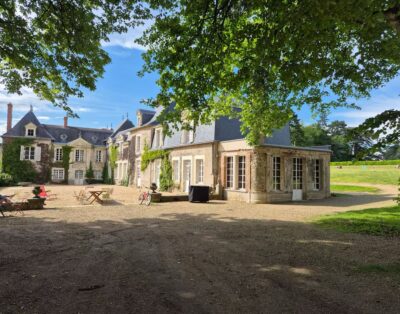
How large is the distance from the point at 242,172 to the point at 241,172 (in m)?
0.10

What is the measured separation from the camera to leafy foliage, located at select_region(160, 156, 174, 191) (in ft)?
73.1

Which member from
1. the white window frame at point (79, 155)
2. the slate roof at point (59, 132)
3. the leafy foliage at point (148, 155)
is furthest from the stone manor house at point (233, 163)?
the slate roof at point (59, 132)

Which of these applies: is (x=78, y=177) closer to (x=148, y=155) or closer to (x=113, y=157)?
(x=113, y=157)

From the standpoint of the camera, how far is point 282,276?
462cm

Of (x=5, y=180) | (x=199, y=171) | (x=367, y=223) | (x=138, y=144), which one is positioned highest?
(x=138, y=144)

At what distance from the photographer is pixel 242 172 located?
17062 millimetres

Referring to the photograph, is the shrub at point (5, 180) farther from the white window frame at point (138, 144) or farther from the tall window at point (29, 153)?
the white window frame at point (138, 144)

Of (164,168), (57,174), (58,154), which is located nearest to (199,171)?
(164,168)

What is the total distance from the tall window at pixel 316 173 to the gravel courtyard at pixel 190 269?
10658mm

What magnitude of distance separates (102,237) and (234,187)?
10966 millimetres

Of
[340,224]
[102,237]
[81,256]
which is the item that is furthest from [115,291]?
[340,224]

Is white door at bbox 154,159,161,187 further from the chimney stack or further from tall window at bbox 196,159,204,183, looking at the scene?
the chimney stack

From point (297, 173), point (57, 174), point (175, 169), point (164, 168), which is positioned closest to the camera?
point (297, 173)

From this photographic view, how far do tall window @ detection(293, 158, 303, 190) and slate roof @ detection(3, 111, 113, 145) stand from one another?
95.8 feet
